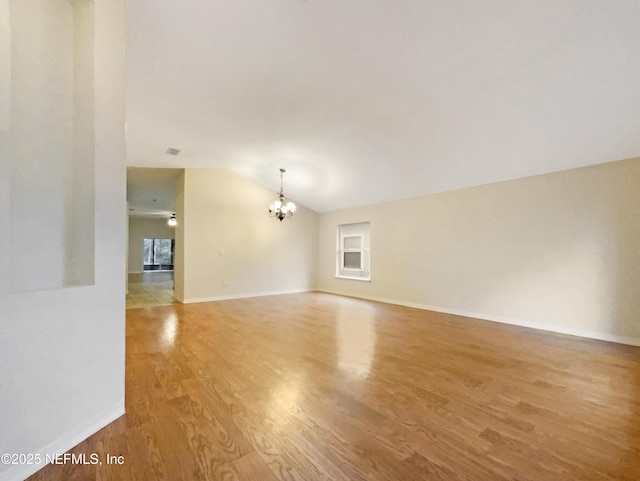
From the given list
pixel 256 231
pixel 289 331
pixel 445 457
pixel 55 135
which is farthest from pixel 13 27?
pixel 256 231

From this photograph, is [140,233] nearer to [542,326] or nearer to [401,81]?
[401,81]

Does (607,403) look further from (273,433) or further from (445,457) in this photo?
(273,433)

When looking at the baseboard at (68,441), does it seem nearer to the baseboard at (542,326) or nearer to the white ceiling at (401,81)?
the white ceiling at (401,81)

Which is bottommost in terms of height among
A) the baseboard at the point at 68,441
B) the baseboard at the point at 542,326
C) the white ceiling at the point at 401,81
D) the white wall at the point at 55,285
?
the baseboard at the point at 542,326

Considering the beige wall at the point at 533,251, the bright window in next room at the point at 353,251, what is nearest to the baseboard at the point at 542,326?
the beige wall at the point at 533,251

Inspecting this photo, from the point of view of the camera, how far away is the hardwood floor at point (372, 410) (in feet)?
4.54

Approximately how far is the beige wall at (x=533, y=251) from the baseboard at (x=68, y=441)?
5.00 m

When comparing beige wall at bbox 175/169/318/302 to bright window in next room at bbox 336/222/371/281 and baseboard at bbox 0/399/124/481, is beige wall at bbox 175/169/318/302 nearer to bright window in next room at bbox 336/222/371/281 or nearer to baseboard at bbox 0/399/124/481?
bright window in next room at bbox 336/222/371/281

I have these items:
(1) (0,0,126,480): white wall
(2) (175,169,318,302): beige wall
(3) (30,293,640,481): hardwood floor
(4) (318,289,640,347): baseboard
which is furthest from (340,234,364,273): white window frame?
(1) (0,0,126,480): white wall

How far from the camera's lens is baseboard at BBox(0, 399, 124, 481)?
1.25 meters

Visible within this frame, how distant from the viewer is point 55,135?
5.54 ft

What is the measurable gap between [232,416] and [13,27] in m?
2.61

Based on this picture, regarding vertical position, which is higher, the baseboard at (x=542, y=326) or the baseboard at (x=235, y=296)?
the baseboard at (x=542, y=326)

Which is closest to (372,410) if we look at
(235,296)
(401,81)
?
(401,81)
